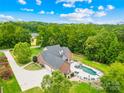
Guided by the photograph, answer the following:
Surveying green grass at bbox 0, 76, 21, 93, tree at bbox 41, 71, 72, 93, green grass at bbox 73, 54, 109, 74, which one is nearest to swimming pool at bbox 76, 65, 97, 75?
green grass at bbox 73, 54, 109, 74

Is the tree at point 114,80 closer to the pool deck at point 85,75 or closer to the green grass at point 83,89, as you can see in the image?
the green grass at point 83,89

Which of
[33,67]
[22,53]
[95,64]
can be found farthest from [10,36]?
[95,64]

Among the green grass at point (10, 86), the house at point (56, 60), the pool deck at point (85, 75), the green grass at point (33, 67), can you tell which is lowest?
the pool deck at point (85, 75)

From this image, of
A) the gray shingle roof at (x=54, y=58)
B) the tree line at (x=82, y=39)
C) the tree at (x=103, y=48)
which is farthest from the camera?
the tree line at (x=82, y=39)

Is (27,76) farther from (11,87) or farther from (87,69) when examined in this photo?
(87,69)

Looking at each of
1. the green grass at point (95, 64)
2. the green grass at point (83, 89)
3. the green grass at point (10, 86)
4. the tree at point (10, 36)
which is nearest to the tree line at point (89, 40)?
the green grass at point (95, 64)

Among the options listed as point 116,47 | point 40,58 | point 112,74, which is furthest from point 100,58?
point 112,74
